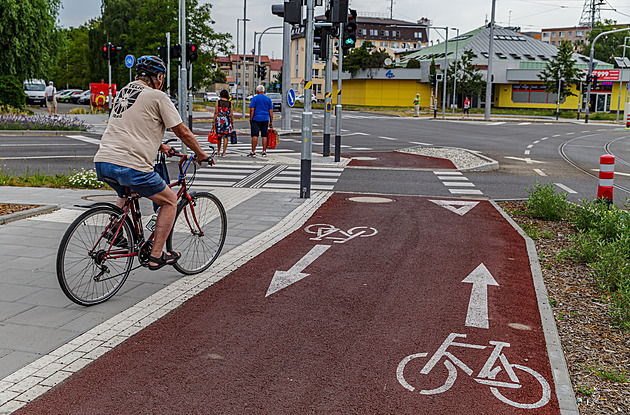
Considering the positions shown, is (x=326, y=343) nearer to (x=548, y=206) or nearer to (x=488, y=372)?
(x=488, y=372)

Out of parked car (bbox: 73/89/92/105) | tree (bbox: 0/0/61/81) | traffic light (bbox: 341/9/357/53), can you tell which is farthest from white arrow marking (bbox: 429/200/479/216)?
parked car (bbox: 73/89/92/105)

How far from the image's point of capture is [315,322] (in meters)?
5.31

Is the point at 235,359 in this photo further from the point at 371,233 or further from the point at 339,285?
the point at 371,233

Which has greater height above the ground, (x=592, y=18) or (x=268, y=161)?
(x=592, y=18)

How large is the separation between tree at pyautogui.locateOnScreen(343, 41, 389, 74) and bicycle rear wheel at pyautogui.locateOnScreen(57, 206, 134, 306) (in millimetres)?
79545

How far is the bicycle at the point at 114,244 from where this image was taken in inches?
210

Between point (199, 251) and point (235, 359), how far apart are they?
2.48 m

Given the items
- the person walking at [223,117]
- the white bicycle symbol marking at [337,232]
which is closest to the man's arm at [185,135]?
the white bicycle symbol marking at [337,232]

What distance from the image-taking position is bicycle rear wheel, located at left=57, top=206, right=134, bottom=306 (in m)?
5.27

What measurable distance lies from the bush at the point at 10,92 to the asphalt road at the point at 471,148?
7528mm

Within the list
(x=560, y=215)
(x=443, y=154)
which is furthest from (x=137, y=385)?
(x=443, y=154)

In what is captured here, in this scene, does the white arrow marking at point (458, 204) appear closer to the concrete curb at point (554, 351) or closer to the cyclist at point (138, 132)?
the concrete curb at point (554, 351)

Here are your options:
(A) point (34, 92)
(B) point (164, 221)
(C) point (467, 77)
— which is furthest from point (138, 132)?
(C) point (467, 77)

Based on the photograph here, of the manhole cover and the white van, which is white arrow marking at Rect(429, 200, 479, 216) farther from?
the white van
